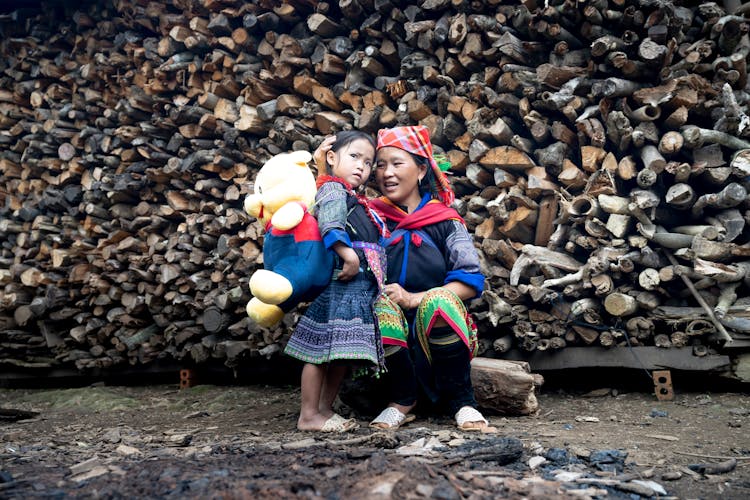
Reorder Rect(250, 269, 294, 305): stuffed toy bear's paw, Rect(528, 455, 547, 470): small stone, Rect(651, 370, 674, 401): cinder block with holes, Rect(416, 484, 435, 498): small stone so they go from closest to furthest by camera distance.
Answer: Rect(416, 484, 435, 498): small stone, Rect(528, 455, 547, 470): small stone, Rect(250, 269, 294, 305): stuffed toy bear's paw, Rect(651, 370, 674, 401): cinder block with holes

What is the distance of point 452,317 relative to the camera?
283cm

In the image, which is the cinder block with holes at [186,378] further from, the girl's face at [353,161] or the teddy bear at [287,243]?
the girl's face at [353,161]

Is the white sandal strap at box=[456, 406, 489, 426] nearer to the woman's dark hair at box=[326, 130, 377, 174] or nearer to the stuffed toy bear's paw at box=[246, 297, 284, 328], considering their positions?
the stuffed toy bear's paw at box=[246, 297, 284, 328]

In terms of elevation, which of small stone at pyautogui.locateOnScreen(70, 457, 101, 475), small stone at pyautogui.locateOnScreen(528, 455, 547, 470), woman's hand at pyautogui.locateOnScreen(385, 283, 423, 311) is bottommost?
small stone at pyautogui.locateOnScreen(528, 455, 547, 470)

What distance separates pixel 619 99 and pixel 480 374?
5.30 ft

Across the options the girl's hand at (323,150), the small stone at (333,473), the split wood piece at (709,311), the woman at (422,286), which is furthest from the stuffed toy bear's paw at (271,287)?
the split wood piece at (709,311)

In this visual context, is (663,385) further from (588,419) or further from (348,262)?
(348,262)

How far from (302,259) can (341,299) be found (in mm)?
257

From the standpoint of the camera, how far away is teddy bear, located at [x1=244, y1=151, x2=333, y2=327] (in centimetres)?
276

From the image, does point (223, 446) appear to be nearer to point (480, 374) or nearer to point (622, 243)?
point (480, 374)

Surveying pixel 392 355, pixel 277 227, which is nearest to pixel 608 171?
pixel 392 355

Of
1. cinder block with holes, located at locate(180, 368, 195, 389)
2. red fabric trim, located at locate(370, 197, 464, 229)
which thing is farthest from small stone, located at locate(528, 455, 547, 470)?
cinder block with holes, located at locate(180, 368, 195, 389)

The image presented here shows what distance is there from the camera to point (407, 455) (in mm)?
2189

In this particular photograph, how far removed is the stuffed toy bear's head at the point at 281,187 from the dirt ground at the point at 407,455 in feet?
3.42
